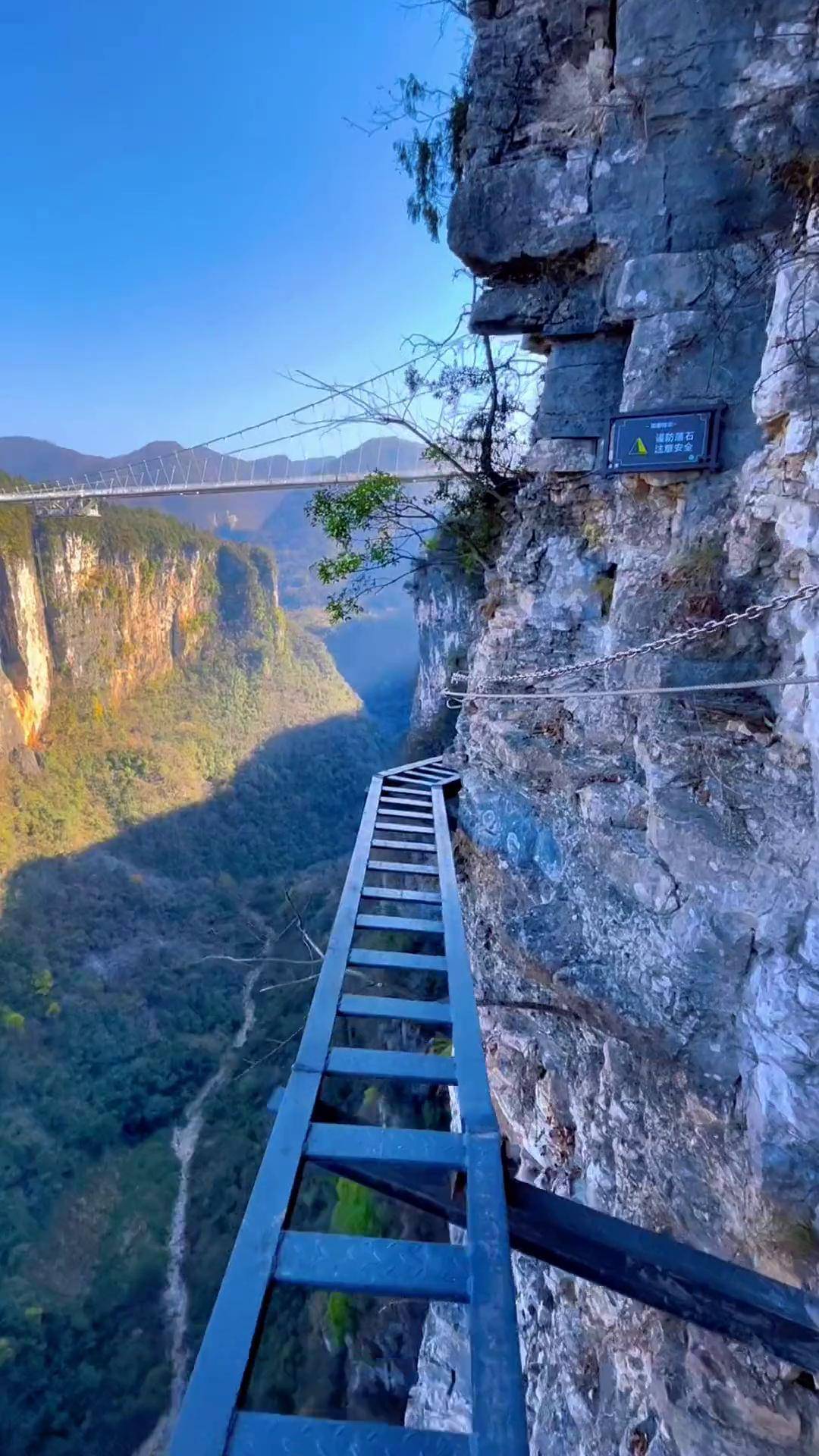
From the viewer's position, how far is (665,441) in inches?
112

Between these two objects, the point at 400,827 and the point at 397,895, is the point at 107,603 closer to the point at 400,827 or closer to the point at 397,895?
the point at 400,827

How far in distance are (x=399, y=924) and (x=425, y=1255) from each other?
1.47m

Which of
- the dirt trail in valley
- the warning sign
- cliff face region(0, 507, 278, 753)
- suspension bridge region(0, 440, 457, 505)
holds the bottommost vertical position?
the dirt trail in valley

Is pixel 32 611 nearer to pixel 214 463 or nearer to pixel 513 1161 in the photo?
pixel 214 463

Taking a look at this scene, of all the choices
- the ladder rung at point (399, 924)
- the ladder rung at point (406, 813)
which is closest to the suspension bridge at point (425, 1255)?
the ladder rung at point (399, 924)

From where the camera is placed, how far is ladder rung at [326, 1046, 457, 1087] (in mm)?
1828

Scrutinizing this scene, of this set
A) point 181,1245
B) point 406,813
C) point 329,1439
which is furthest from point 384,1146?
point 181,1245

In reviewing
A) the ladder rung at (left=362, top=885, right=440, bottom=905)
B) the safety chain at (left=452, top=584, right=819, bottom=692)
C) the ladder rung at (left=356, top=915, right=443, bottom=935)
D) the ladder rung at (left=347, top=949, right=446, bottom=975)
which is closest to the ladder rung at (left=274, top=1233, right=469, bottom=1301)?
the ladder rung at (left=347, top=949, right=446, bottom=975)

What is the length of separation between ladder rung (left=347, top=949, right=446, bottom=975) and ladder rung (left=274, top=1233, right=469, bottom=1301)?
1.08 metres

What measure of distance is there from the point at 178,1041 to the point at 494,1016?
22.4 m

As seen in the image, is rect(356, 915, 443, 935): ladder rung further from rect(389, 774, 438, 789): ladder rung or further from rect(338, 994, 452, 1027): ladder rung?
rect(389, 774, 438, 789): ladder rung

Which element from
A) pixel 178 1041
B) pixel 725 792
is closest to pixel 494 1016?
pixel 725 792

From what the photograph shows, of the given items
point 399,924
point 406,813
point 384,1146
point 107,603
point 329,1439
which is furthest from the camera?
point 107,603

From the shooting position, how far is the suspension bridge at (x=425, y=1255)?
101cm
